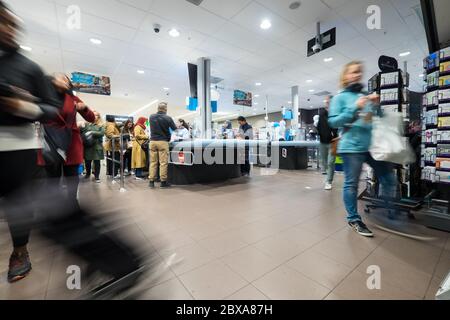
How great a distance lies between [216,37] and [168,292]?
4971 millimetres

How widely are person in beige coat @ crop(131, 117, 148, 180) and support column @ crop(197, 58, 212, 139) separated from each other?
1857 millimetres

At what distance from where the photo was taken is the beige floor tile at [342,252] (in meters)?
1.42

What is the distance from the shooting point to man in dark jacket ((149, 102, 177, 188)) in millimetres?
3682

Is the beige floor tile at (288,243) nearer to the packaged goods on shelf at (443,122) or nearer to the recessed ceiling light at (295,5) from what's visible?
the packaged goods on shelf at (443,122)

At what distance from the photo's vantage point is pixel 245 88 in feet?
29.4

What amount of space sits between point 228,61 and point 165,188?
14.0ft

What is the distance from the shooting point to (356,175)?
68.5 inches

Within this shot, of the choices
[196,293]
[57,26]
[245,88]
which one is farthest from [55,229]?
[245,88]

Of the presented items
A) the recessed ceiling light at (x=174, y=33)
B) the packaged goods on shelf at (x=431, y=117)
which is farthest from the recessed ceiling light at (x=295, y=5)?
the packaged goods on shelf at (x=431, y=117)

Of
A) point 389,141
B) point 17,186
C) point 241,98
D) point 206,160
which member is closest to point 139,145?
point 206,160

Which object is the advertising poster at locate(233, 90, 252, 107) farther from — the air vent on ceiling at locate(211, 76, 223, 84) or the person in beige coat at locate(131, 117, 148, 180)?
the person in beige coat at locate(131, 117, 148, 180)

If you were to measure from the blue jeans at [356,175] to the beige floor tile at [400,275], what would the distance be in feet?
1.63

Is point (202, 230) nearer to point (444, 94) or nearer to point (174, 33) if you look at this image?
point (444, 94)

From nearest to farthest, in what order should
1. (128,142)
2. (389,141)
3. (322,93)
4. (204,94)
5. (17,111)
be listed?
(17,111) → (389,141) → (128,142) → (204,94) → (322,93)
